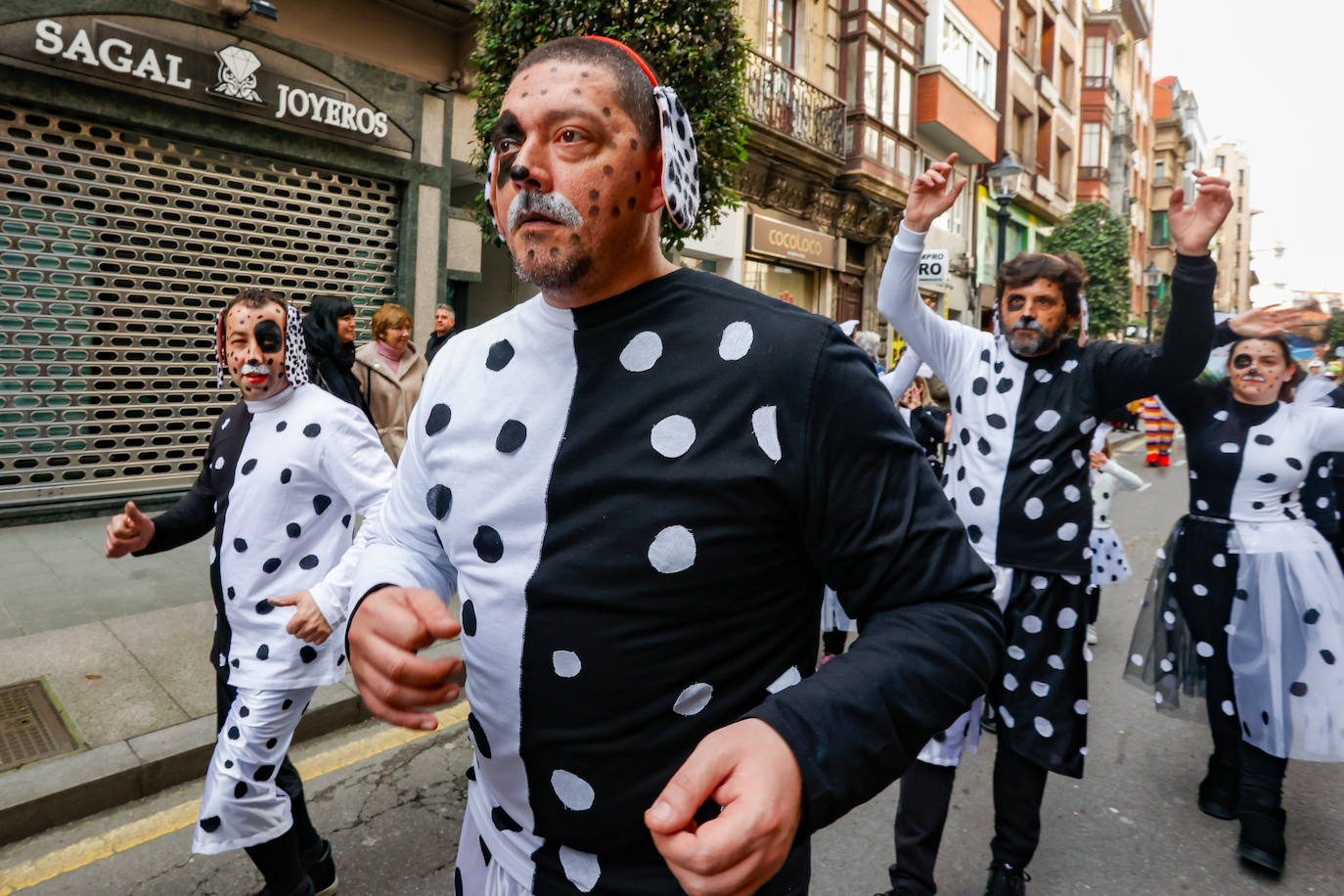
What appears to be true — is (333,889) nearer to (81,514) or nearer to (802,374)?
(802,374)

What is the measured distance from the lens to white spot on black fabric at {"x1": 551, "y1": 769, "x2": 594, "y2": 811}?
1.26 meters

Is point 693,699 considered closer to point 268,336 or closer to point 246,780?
point 246,780

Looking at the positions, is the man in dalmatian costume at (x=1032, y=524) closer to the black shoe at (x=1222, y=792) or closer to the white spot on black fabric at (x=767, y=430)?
the black shoe at (x=1222, y=792)

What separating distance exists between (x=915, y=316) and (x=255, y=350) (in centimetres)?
216

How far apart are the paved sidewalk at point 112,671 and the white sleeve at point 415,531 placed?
2.84m

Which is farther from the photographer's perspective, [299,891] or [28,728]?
[28,728]

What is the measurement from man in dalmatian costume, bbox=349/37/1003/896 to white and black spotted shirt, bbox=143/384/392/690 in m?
1.37

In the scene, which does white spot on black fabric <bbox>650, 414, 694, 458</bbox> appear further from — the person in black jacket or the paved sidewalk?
the person in black jacket

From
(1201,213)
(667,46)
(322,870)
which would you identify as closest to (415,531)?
(322,870)

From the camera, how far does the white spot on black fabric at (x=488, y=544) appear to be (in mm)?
1296

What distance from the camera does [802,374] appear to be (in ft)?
3.96

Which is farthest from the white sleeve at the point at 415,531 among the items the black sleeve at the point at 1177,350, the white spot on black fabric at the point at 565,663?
the black sleeve at the point at 1177,350

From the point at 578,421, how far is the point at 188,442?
873cm

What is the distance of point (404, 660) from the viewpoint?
3.86ft
